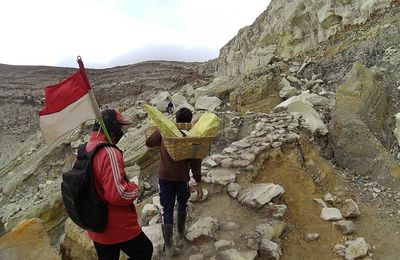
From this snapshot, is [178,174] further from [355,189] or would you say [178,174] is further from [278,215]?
[355,189]

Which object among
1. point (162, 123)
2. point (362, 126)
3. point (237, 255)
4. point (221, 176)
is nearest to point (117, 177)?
point (162, 123)

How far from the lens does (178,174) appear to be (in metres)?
3.95

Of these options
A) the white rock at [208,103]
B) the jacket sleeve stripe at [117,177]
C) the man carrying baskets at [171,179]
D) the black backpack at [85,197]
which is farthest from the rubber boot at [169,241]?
the white rock at [208,103]

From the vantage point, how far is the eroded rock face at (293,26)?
16797 mm

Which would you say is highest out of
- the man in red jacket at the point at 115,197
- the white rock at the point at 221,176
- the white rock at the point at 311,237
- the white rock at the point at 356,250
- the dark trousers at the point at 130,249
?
the man in red jacket at the point at 115,197

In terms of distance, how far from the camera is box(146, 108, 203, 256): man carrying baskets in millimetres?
3951

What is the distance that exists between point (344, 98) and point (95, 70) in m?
40.1

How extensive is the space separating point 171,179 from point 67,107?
1385 mm

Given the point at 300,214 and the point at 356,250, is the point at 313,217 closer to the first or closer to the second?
the point at 300,214

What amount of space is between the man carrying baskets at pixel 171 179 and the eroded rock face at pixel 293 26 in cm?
1377

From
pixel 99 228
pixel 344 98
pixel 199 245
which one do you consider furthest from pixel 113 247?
pixel 344 98

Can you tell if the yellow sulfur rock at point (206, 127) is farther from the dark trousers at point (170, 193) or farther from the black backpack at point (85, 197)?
the black backpack at point (85, 197)

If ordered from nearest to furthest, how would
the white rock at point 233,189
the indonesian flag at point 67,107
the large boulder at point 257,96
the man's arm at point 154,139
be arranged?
the indonesian flag at point 67,107 → the man's arm at point 154,139 → the white rock at point 233,189 → the large boulder at point 257,96

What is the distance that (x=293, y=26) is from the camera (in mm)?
21625
